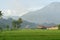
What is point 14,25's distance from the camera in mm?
82000

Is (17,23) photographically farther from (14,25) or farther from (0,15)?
(0,15)

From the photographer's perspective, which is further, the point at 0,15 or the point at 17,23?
the point at 17,23

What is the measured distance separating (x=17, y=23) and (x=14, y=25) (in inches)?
142

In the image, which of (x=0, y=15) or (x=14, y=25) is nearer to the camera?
(x=0, y=15)

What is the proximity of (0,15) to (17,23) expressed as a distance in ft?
102

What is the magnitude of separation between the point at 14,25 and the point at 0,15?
1352 inches

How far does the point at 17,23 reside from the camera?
258 ft

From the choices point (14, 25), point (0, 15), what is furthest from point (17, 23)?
point (0, 15)

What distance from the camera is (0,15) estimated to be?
4781 centimetres
